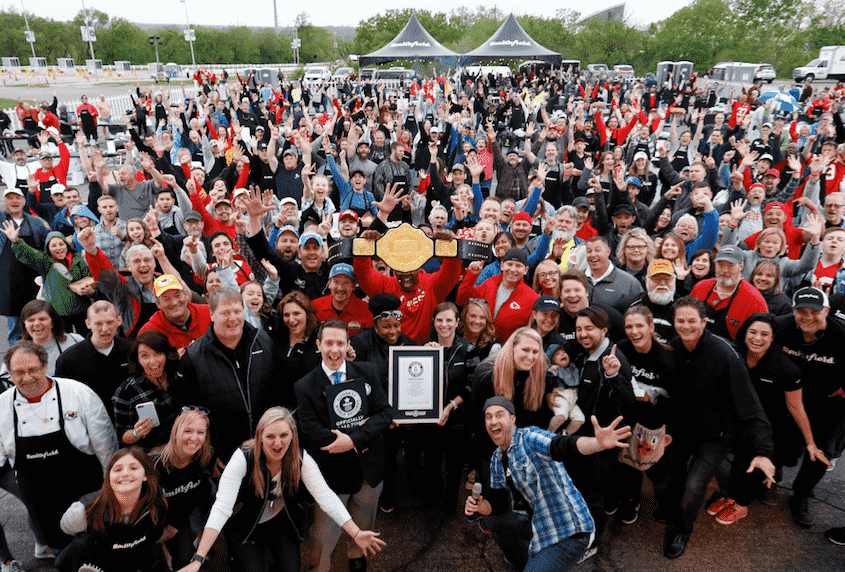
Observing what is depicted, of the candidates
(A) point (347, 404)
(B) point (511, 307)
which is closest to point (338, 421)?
(A) point (347, 404)

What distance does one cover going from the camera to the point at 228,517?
117 inches

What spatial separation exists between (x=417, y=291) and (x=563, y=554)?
2.16m

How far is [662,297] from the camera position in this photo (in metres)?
3.90

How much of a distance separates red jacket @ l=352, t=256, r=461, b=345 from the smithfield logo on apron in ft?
3.10

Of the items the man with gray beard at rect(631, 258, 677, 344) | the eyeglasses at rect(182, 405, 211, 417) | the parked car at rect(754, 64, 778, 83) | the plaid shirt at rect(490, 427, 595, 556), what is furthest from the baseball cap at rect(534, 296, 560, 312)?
the parked car at rect(754, 64, 778, 83)

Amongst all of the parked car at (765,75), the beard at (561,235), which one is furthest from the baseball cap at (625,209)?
the parked car at (765,75)

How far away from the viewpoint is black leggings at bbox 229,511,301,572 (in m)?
3.12

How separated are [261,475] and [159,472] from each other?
24.0 inches

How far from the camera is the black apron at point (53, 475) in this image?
3.12m

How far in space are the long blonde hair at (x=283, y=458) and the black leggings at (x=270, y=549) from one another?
0.27m

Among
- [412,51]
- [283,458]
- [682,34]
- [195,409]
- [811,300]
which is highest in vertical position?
[682,34]

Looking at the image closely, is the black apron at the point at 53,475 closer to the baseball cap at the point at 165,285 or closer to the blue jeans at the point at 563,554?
the baseball cap at the point at 165,285

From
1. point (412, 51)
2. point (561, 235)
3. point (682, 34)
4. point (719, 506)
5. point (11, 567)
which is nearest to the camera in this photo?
point (11, 567)

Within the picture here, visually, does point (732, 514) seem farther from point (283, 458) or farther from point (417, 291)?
point (283, 458)
